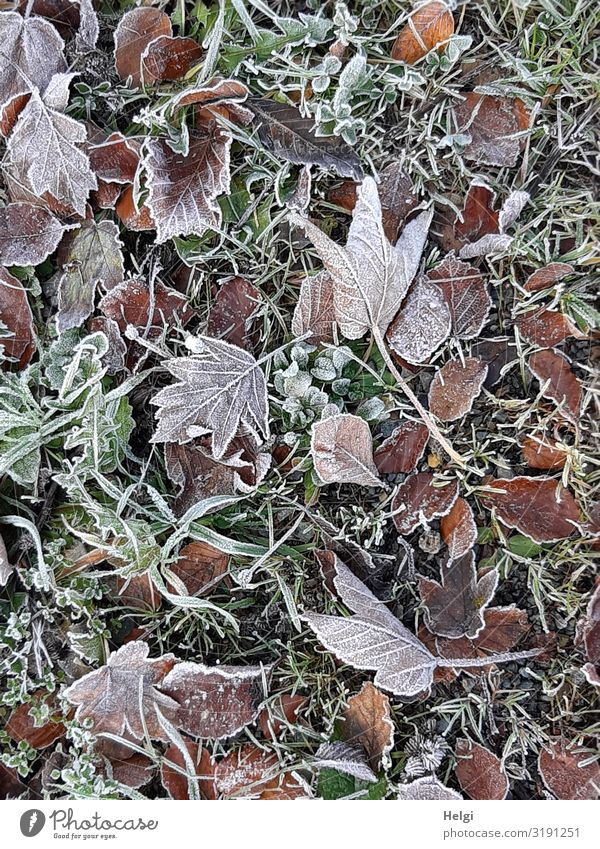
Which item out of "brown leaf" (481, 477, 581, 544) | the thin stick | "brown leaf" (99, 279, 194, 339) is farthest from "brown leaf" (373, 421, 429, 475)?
"brown leaf" (99, 279, 194, 339)

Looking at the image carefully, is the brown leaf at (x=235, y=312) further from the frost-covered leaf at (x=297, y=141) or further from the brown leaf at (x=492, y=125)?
the brown leaf at (x=492, y=125)

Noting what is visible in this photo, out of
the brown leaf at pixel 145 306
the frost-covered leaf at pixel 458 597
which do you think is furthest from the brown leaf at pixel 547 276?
the brown leaf at pixel 145 306

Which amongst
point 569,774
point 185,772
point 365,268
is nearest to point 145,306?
point 365,268

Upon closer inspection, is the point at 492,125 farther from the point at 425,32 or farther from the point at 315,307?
the point at 315,307

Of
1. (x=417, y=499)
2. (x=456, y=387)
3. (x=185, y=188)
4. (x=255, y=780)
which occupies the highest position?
(x=185, y=188)

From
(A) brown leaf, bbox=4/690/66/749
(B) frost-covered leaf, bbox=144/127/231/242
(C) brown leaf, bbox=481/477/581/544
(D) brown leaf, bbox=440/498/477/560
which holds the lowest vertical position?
(A) brown leaf, bbox=4/690/66/749

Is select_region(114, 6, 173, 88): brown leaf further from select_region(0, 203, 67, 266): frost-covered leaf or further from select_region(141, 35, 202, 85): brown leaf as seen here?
select_region(0, 203, 67, 266): frost-covered leaf

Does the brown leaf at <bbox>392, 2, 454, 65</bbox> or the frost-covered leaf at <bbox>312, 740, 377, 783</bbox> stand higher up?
the brown leaf at <bbox>392, 2, 454, 65</bbox>
